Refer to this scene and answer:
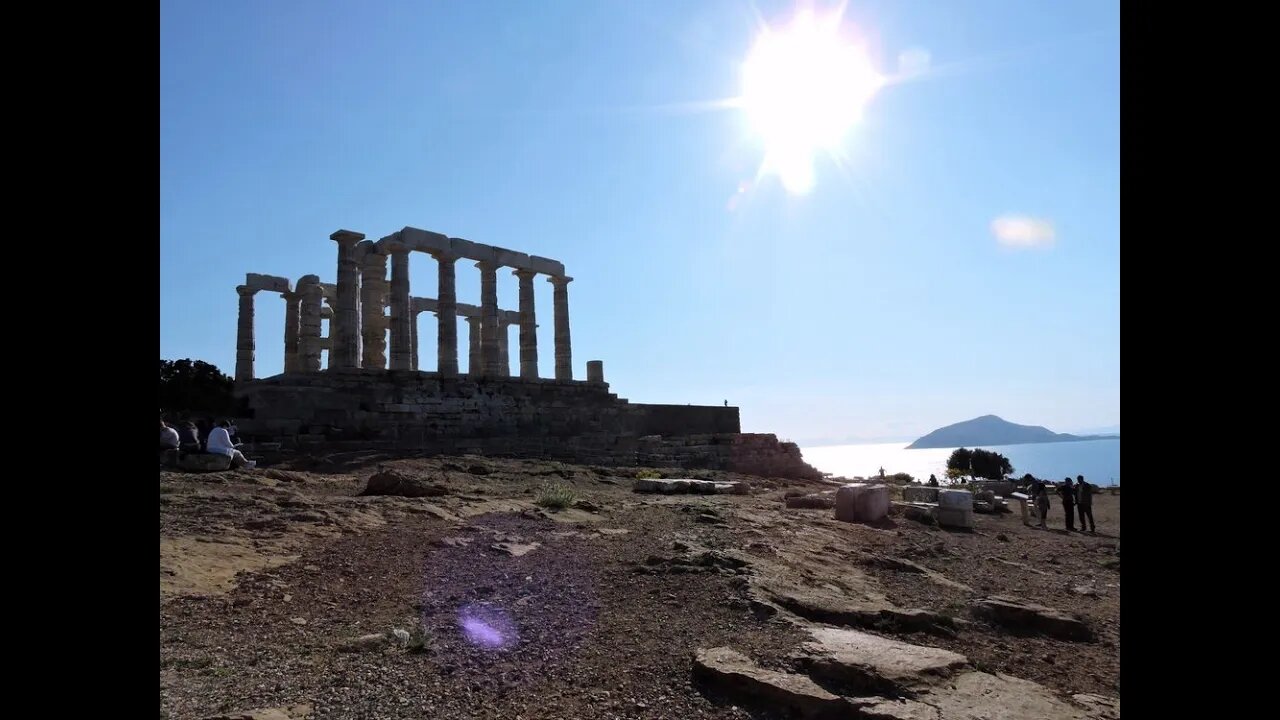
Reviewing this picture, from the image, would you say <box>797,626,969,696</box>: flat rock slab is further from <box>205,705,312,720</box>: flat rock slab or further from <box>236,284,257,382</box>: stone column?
<box>236,284,257,382</box>: stone column

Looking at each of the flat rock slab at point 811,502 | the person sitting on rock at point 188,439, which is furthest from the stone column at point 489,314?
the flat rock slab at point 811,502

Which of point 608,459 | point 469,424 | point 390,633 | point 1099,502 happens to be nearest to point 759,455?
point 608,459

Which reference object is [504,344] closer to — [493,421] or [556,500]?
[493,421]

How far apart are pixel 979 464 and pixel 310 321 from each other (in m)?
35.4

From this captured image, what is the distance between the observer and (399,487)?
1321cm
